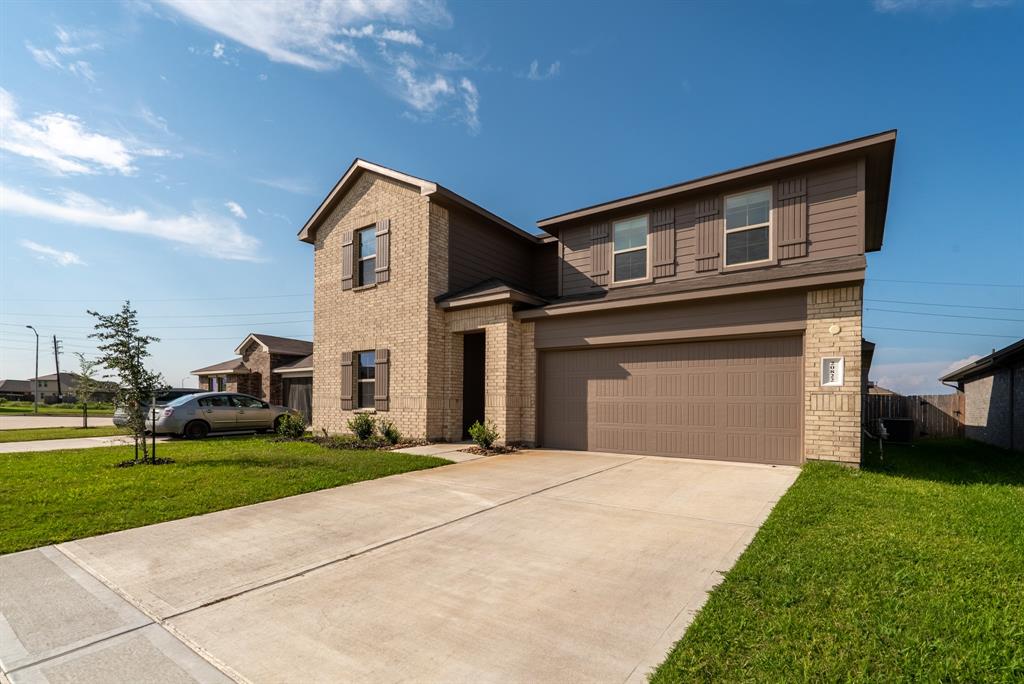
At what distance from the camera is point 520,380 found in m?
11.8

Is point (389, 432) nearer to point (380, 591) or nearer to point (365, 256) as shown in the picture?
point (365, 256)

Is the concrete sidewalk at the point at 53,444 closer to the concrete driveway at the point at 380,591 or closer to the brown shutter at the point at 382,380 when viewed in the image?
the brown shutter at the point at 382,380

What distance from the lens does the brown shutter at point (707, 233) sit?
10266 millimetres

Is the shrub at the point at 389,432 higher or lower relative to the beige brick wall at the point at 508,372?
lower

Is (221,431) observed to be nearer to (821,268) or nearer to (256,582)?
(256,582)

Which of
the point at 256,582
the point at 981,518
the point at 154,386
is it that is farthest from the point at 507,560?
the point at 154,386

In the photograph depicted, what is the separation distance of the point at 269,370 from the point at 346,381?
10.8m

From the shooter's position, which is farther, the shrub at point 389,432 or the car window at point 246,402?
the car window at point 246,402

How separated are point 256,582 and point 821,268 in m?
9.44

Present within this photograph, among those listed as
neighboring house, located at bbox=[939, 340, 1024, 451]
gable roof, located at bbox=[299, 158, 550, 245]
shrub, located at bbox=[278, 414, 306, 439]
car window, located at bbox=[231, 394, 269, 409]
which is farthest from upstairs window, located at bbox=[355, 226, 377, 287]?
neighboring house, located at bbox=[939, 340, 1024, 451]

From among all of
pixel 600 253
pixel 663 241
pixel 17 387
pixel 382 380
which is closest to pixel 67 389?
pixel 17 387

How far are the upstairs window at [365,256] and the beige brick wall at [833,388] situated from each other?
36.3 ft

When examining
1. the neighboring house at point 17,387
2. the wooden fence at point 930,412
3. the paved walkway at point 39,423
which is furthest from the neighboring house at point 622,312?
the neighboring house at point 17,387

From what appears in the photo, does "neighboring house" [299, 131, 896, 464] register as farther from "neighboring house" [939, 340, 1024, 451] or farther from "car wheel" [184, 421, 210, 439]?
"neighboring house" [939, 340, 1024, 451]
